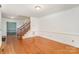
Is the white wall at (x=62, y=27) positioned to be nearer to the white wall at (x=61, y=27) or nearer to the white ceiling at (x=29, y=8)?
the white wall at (x=61, y=27)

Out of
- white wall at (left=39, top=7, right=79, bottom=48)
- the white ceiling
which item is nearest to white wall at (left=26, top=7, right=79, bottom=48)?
white wall at (left=39, top=7, right=79, bottom=48)

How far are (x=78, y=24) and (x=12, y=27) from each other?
1.39 m

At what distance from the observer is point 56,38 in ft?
5.46

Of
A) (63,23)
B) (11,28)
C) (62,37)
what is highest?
(63,23)

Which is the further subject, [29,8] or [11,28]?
[11,28]

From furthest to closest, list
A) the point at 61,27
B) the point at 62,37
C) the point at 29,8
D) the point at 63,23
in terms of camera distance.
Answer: the point at 63,23, the point at 61,27, the point at 62,37, the point at 29,8

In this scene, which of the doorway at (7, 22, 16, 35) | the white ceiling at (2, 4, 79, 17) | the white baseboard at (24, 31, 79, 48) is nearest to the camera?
the white ceiling at (2, 4, 79, 17)

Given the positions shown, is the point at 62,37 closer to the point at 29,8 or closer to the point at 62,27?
the point at 62,27

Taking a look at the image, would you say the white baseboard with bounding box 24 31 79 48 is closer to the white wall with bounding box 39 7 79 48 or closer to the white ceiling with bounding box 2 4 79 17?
the white wall with bounding box 39 7 79 48

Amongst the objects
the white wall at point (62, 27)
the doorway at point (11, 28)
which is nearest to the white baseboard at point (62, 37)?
the white wall at point (62, 27)

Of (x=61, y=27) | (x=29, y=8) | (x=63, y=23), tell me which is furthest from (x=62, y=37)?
(x=29, y=8)

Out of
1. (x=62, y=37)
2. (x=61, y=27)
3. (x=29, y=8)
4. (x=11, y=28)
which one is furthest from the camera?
(x=61, y=27)
